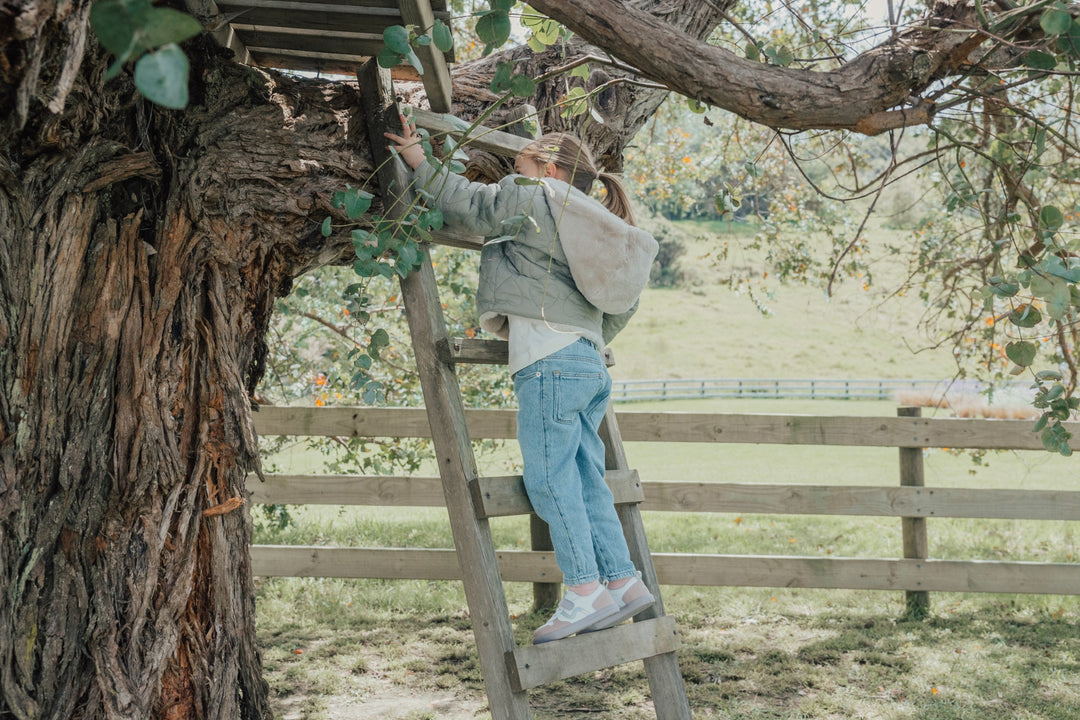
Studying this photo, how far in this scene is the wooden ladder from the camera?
2277 mm

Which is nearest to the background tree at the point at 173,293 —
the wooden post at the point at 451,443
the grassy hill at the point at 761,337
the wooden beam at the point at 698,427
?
the wooden post at the point at 451,443

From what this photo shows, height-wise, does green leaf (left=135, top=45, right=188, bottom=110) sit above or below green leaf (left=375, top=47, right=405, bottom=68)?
below

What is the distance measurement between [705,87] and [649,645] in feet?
5.23

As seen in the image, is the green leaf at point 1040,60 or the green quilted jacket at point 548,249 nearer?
the green leaf at point 1040,60

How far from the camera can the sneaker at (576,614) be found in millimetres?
2375

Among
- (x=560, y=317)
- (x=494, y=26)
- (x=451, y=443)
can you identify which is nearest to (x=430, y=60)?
(x=494, y=26)

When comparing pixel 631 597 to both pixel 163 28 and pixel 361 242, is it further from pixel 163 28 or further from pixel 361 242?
pixel 163 28

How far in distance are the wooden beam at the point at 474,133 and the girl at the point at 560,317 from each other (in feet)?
0.23

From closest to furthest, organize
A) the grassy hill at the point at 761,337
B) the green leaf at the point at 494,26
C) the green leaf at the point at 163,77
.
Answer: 1. the green leaf at the point at 163,77
2. the green leaf at the point at 494,26
3. the grassy hill at the point at 761,337

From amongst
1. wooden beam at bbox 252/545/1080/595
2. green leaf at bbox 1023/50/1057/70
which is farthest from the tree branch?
wooden beam at bbox 252/545/1080/595

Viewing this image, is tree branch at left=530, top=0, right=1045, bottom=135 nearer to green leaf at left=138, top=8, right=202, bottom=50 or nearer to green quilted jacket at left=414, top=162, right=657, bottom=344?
green quilted jacket at left=414, top=162, right=657, bottom=344

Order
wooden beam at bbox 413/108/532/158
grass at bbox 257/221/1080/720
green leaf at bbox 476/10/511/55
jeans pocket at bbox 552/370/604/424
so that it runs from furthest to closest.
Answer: grass at bbox 257/221/1080/720 → wooden beam at bbox 413/108/532/158 → jeans pocket at bbox 552/370/604/424 → green leaf at bbox 476/10/511/55

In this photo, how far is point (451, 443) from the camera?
8.06ft

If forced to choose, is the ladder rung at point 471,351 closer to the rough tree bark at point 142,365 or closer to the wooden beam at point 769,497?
the rough tree bark at point 142,365
